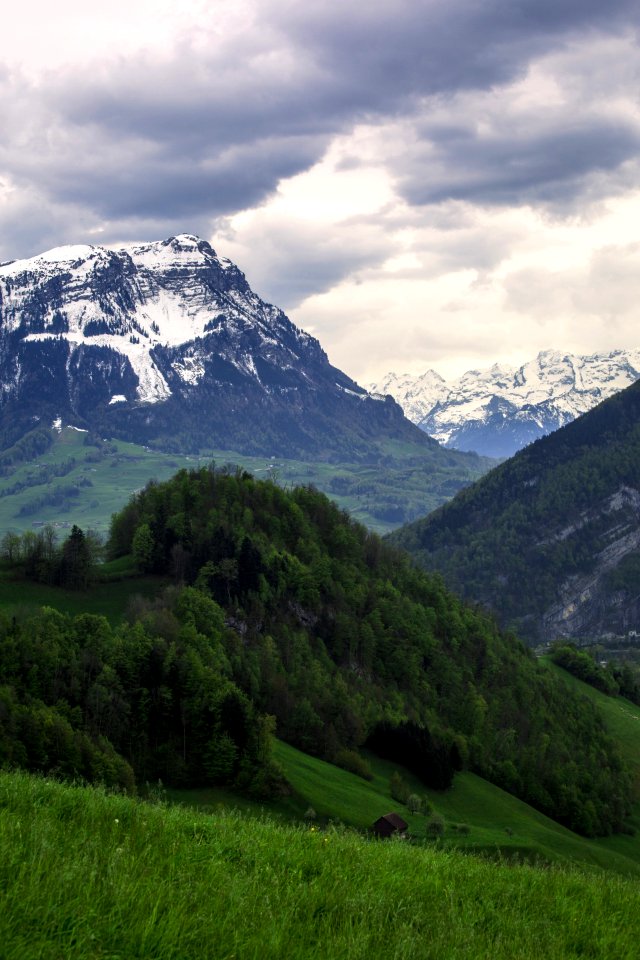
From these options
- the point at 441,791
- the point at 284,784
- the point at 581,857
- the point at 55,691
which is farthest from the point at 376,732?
the point at 55,691

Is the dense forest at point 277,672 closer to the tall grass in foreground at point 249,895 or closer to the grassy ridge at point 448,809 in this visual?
the grassy ridge at point 448,809

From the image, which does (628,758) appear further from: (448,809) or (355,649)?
(448,809)

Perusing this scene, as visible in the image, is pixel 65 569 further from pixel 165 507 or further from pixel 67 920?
pixel 67 920

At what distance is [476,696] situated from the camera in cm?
15375

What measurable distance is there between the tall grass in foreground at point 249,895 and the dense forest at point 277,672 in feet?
172

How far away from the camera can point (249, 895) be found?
12.9m

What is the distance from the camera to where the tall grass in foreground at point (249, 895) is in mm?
11039

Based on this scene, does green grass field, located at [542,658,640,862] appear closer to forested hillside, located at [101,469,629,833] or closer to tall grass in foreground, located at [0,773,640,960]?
forested hillside, located at [101,469,629,833]

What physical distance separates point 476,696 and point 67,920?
149 m

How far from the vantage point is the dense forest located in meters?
84.8

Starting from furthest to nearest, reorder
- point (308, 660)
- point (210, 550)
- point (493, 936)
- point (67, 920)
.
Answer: point (210, 550) < point (308, 660) < point (493, 936) < point (67, 920)

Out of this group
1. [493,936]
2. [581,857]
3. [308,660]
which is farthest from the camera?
[308,660]

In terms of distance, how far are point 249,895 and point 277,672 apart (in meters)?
116

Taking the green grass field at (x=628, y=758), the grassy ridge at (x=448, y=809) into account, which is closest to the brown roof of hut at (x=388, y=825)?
the grassy ridge at (x=448, y=809)
